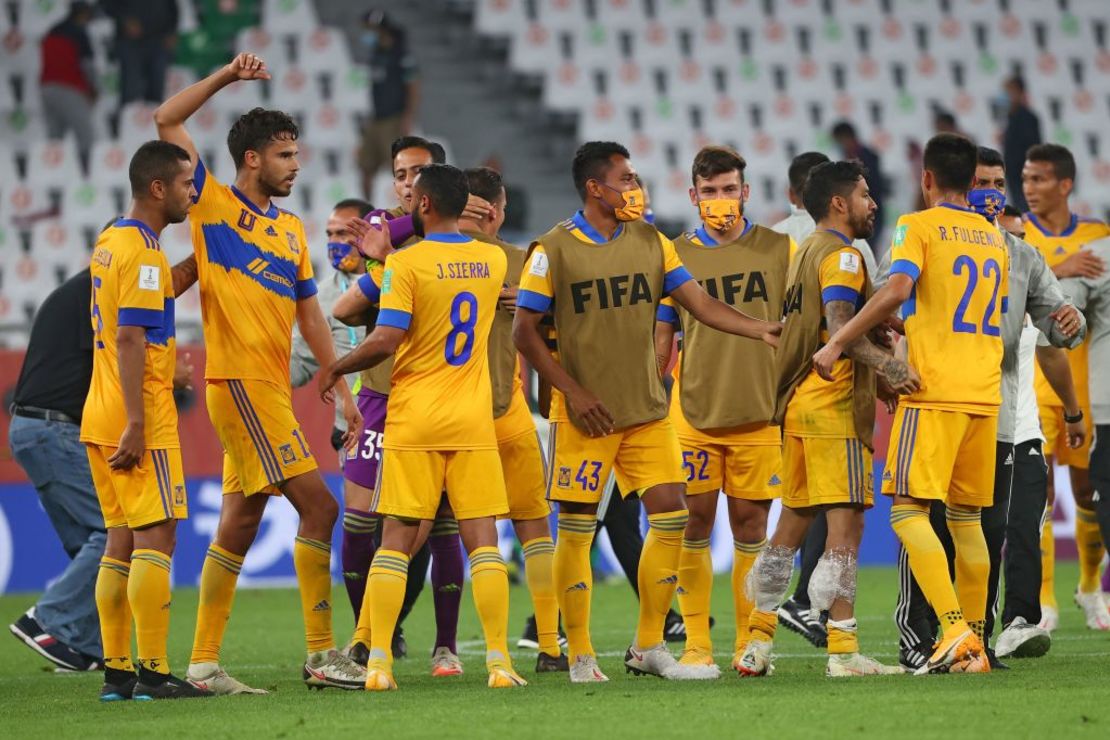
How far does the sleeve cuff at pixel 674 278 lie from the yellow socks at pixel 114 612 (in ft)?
8.77

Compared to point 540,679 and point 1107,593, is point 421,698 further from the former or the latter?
point 1107,593

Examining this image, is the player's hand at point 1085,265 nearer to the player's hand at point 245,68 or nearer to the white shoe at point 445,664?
the white shoe at point 445,664

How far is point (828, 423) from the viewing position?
24.9 ft

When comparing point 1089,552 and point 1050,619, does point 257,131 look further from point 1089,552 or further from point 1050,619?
point 1089,552

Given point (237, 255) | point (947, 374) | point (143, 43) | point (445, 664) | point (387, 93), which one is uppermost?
point (143, 43)

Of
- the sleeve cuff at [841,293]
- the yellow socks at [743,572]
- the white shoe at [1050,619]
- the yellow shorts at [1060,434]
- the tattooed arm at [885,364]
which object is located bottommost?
the white shoe at [1050,619]

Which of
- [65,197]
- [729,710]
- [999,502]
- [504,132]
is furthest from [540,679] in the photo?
[504,132]

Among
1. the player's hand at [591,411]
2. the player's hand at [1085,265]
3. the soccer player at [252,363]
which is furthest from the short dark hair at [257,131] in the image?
the player's hand at [1085,265]

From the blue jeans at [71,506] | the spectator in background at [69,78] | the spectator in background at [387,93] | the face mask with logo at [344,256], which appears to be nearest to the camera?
the blue jeans at [71,506]

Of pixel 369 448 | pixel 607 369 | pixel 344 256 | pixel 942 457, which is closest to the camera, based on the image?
Answer: pixel 942 457

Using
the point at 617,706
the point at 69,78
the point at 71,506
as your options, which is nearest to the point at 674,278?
the point at 617,706

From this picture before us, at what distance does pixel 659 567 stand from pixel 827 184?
187 cm

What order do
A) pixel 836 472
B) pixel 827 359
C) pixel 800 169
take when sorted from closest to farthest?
1. pixel 827 359
2. pixel 836 472
3. pixel 800 169

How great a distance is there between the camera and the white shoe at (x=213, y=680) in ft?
24.6
